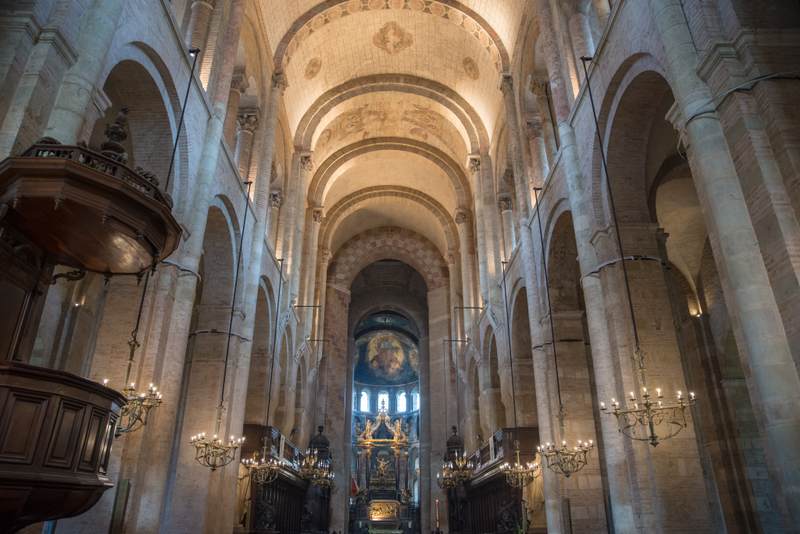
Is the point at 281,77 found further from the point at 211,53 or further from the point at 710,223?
the point at 710,223

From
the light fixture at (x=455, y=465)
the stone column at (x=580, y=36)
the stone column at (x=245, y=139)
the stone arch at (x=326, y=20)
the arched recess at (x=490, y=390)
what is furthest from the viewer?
the light fixture at (x=455, y=465)

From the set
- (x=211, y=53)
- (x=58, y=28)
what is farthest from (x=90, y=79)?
(x=211, y=53)

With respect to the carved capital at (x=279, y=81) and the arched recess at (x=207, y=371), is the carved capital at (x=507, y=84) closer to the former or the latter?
the carved capital at (x=279, y=81)

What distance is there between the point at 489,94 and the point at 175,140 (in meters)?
13.4

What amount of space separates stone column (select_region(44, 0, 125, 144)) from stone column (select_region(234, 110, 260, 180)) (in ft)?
27.3

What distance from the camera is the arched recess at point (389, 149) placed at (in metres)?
25.5

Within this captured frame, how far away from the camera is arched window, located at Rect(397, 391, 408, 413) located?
44250mm

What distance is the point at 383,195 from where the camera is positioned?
29.7m

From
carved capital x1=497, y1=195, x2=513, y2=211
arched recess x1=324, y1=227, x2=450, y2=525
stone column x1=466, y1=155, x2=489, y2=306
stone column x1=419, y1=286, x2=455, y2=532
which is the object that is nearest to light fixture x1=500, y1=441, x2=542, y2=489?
stone column x1=466, y1=155, x2=489, y2=306

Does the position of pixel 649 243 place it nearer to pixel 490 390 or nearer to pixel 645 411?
pixel 645 411

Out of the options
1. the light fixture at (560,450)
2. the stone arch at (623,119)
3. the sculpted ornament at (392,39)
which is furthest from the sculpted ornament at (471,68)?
the stone arch at (623,119)

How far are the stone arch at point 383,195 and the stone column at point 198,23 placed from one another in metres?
16.2

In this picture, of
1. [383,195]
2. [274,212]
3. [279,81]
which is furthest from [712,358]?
[383,195]

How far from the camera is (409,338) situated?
41656 millimetres
